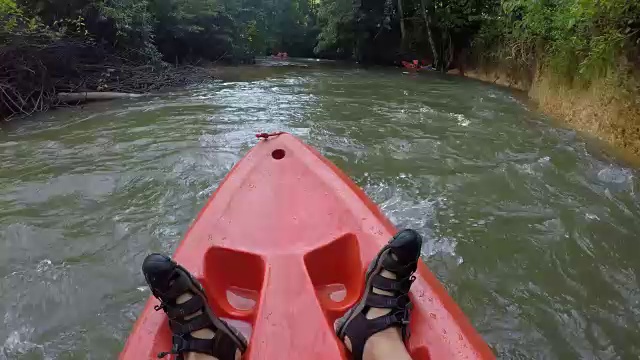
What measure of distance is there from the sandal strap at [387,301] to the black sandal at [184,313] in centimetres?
46

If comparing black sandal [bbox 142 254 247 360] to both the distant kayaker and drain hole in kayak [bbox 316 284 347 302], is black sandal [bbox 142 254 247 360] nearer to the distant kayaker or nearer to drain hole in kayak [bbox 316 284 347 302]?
the distant kayaker

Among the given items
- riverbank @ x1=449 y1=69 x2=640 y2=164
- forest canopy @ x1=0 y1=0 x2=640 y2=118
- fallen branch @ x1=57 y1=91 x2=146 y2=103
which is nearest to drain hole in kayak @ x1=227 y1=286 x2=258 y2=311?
riverbank @ x1=449 y1=69 x2=640 y2=164

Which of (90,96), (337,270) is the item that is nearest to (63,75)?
(90,96)

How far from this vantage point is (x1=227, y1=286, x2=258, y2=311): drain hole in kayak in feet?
6.14

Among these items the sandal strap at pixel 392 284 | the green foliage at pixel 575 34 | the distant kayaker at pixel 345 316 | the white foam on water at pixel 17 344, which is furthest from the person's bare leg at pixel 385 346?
the green foliage at pixel 575 34

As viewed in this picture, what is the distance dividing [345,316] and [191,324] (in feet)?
1.69

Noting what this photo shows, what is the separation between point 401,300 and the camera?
5.30 feet

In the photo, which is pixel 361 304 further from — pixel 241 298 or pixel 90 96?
pixel 90 96

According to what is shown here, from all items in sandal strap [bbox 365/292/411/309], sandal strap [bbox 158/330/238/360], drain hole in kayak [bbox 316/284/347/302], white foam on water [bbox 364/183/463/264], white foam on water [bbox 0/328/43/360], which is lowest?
white foam on water [bbox 0/328/43/360]

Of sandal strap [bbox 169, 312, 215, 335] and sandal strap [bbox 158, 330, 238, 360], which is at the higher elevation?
sandal strap [bbox 169, 312, 215, 335]

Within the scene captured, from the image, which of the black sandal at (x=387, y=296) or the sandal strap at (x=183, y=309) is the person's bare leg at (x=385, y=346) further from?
the sandal strap at (x=183, y=309)

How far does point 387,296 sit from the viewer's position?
1624 millimetres

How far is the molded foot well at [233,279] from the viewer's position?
184cm

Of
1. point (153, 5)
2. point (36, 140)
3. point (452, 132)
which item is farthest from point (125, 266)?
point (153, 5)
